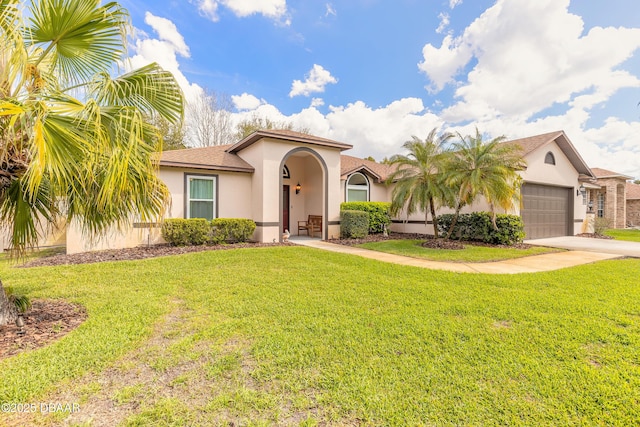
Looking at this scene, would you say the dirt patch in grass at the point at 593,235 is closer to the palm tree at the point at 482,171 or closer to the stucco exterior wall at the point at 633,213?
the palm tree at the point at 482,171

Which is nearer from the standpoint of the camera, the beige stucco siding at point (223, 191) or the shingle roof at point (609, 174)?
the beige stucco siding at point (223, 191)

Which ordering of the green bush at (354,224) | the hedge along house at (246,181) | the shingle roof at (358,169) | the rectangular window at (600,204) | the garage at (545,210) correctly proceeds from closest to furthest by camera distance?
1. the hedge along house at (246,181)
2. the green bush at (354,224)
3. the garage at (545,210)
4. the shingle roof at (358,169)
5. the rectangular window at (600,204)

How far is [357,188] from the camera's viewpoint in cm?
1571

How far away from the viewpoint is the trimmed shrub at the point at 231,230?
11197 mm

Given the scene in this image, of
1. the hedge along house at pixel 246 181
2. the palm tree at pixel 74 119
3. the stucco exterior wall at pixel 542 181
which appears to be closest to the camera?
the palm tree at pixel 74 119

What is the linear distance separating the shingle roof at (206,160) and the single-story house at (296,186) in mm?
38

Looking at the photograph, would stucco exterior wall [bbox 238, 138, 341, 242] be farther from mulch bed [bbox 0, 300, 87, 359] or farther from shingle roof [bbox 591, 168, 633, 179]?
shingle roof [bbox 591, 168, 633, 179]

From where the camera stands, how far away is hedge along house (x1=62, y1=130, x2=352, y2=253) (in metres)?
11.3

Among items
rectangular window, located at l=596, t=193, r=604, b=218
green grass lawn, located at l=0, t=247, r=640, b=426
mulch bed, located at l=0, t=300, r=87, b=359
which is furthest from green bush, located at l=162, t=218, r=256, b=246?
rectangular window, located at l=596, t=193, r=604, b=218

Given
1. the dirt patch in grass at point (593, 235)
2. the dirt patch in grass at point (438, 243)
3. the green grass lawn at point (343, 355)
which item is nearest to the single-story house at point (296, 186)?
the dirt patch in grass at point (593, 235)

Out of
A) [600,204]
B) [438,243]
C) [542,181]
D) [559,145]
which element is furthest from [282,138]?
[600,204]

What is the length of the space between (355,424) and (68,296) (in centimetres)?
576

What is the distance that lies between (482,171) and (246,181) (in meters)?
9.73

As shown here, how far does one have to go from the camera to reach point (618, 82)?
1048cm
